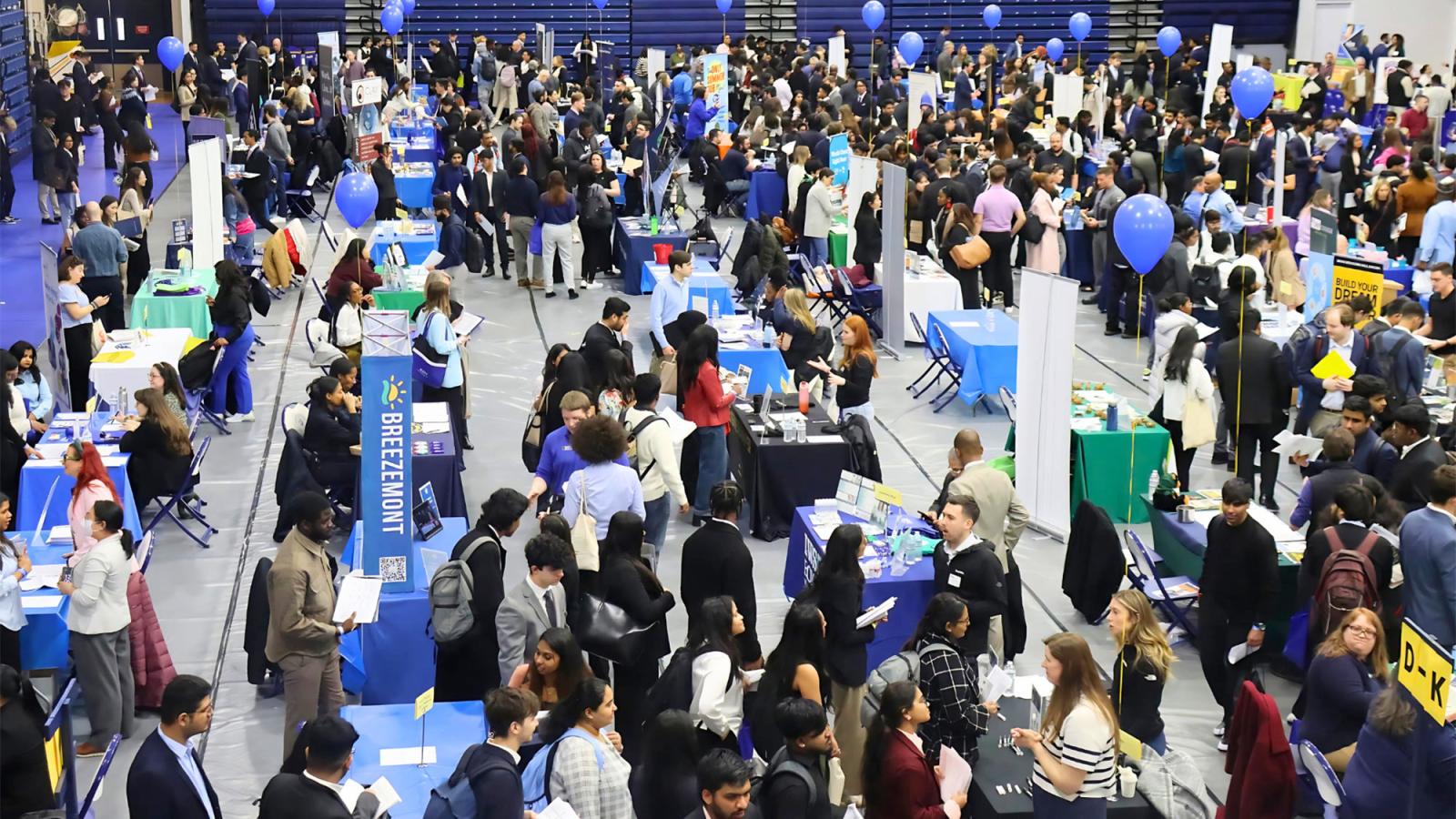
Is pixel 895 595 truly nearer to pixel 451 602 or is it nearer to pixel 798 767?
pixel 451 602

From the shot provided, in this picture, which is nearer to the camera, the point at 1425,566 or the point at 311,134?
the point at 1425,566

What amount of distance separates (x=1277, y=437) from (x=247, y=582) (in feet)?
21.6

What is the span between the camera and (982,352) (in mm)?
11875

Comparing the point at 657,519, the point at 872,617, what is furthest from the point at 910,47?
the point at 872,617

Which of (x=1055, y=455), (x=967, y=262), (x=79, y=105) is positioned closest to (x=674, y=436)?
(x=1055, y=455)

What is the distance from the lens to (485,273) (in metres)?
16.8

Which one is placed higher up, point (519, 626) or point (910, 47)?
point (910, 47)

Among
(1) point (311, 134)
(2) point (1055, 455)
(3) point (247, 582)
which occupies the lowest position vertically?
(3) point (247, 582)

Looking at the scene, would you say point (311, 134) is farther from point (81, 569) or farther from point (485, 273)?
point (81, 569)

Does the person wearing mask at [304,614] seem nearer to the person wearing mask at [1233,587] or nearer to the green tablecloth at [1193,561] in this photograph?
the person wearing mask at [1233,587]

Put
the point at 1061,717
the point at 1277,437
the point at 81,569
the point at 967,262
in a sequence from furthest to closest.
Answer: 1. the point at 967,262
2. the point at 1277,437
3. the point at 81,569
4. the point at 1061,717

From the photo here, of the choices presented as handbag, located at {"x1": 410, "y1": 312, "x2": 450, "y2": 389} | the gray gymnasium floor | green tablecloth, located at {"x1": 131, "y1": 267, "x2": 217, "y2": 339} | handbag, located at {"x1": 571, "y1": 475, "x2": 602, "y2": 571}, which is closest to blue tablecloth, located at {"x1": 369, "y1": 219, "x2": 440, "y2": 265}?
the gray gymnasium floor

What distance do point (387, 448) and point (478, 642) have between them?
1.03 metres

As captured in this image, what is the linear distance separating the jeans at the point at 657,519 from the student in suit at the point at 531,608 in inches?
92.0
